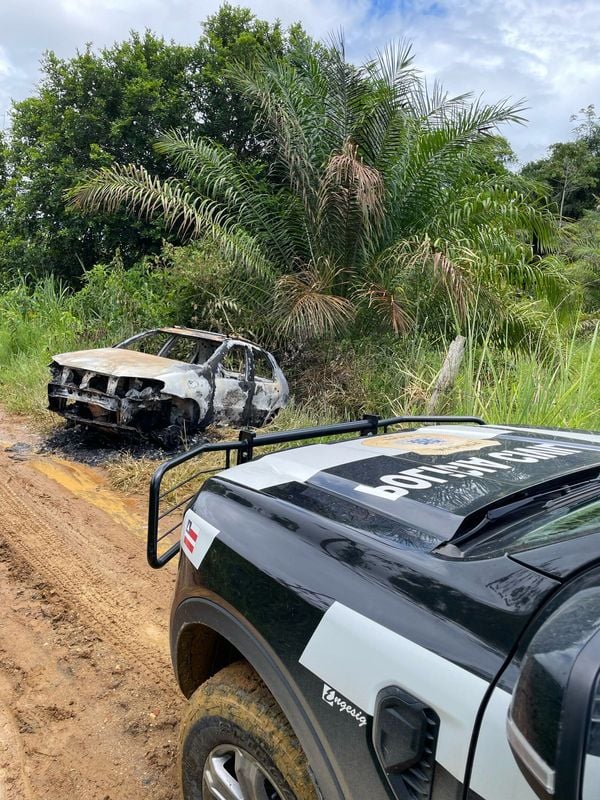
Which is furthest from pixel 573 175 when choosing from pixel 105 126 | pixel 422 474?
pixel 422 474

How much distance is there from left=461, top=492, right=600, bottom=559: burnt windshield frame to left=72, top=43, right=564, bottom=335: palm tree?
6355mm

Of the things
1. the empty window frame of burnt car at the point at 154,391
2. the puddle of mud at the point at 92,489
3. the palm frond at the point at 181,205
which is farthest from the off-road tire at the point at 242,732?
the palm frond at the point at 181,205

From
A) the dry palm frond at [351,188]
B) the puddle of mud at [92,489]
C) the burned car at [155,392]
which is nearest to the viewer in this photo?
the puddle of mud at [92,489]

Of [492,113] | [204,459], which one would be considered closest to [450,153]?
[492,113]

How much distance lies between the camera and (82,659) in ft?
9.54

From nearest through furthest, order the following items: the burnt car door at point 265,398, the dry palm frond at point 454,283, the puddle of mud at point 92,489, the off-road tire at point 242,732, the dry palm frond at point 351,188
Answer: the off-road tire at point 242,732
the puddle of mud at point 92,489
the burnt car door at point 265,398
the dry palm frond at point 454,283
the dry palm frond at point 351,188

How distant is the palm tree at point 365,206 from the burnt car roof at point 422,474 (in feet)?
18.7

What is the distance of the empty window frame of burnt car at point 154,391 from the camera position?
6.05 meters

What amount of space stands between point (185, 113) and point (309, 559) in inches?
578

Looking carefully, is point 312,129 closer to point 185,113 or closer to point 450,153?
point 450,153

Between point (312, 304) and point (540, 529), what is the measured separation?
21.7 feet

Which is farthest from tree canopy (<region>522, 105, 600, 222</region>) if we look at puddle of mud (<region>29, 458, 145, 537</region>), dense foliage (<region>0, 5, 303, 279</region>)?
puddle of mud (<region>29, 458, 145, 537</region>)

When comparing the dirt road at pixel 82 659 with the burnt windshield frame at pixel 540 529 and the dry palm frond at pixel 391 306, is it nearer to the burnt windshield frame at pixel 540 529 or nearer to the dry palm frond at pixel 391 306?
the burnt windshield frame at pixel 540 529

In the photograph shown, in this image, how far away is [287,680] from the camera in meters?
1.33
